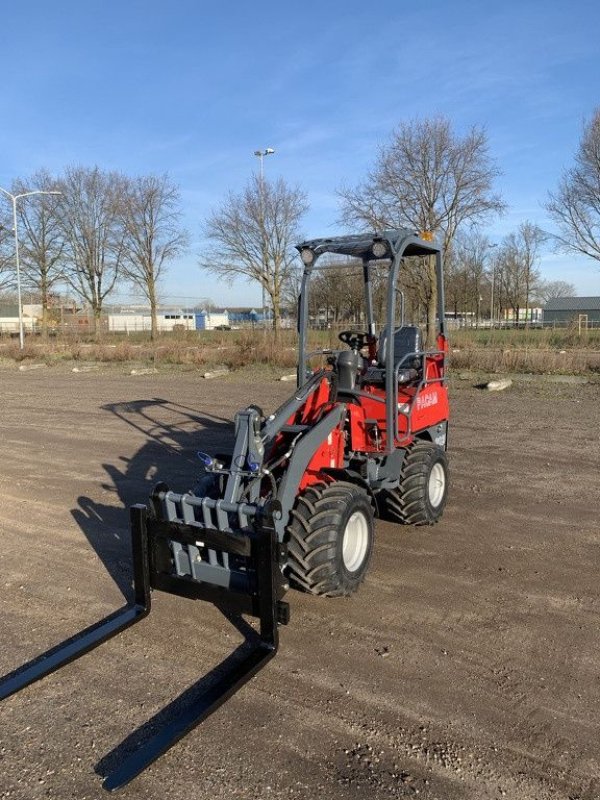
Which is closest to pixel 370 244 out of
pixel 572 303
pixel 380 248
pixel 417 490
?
pixel 380 248

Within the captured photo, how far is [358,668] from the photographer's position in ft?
12.6

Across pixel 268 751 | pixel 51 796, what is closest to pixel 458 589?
pixel 268 751

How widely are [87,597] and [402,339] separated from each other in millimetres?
3683

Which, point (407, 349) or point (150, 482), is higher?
point (407, 349)

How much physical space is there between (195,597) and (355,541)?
1.22 meters

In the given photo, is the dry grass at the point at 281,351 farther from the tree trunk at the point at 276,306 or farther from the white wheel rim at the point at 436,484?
the white wheel rim at the point at 436,484

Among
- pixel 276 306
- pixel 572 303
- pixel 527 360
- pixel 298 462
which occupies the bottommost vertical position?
pixel 298 462

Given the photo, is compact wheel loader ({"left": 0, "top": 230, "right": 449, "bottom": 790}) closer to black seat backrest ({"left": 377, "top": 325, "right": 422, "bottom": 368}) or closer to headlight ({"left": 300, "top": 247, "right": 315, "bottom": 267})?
headlight ({"left": 300, "top": 247, "right": 315, "bottom": 267})

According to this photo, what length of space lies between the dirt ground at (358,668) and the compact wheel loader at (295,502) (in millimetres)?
179

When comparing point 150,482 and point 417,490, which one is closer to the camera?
point 417,490

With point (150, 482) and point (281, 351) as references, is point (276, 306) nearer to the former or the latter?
point (281, 351)

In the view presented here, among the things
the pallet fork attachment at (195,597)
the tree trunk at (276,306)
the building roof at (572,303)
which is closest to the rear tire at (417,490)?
the pallet fork attachment at (195,597)

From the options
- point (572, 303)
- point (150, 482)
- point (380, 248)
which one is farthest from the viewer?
point (572, 303)

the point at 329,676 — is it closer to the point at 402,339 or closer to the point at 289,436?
the point at 289,436
